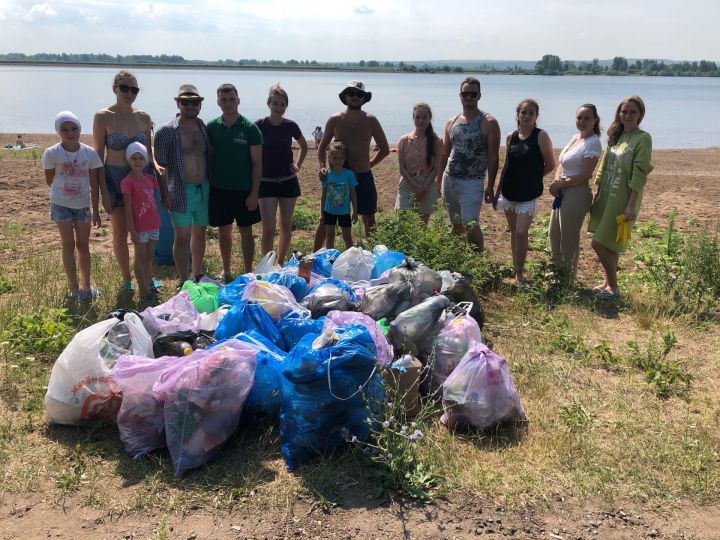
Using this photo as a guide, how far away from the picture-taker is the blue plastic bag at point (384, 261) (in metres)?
5.23

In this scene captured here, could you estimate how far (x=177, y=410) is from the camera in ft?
11.0

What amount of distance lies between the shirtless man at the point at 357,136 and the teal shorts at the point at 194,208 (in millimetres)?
1188

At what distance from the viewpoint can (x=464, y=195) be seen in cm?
633

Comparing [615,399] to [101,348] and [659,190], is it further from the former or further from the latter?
[659,190]

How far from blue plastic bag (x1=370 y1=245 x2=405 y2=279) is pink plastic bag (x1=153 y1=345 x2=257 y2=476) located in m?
1.97

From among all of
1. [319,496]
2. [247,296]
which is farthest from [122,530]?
[247,296]

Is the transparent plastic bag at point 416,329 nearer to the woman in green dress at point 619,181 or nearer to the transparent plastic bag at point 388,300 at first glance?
the transparent plastic bag at point 388,300

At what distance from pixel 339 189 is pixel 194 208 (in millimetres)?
1411

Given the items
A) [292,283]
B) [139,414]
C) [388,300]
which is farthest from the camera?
[292,283]

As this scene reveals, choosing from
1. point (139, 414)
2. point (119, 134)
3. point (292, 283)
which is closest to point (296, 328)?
point (292, 283)

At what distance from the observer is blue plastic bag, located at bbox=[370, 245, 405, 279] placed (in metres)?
5.23

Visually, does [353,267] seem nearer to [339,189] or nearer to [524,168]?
[339,189]

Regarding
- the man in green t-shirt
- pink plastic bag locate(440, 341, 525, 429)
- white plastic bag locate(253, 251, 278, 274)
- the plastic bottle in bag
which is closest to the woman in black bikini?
the man in green t-shirt

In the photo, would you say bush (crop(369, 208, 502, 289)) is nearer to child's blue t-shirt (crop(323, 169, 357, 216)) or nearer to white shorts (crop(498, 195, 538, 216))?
child's blue t-shirt (crop(323, 169, 357, 216))
